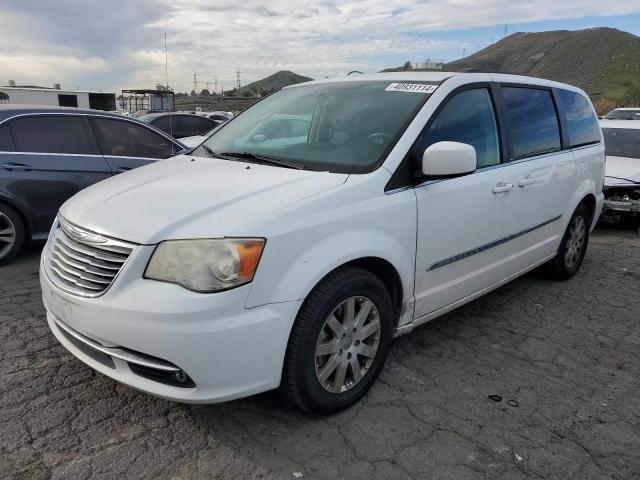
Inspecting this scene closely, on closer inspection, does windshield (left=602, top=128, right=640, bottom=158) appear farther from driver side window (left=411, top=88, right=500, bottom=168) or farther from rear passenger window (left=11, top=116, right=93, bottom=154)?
rear passenger window (left=11, top=116, right=93, bottom=154)

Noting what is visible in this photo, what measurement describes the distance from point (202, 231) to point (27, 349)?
1882 millimetres

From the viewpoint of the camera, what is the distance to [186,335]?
2.26 metres

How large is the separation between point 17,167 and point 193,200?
3425 mm

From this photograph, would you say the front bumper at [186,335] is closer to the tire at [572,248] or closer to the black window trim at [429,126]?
the black window trim at [429,126]

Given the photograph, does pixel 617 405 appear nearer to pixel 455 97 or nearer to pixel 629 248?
pixel 455 97

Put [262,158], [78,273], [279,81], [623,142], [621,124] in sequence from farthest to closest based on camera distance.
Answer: [279,81] → [621,124] → [623,142] → [262,158] → [78,273]

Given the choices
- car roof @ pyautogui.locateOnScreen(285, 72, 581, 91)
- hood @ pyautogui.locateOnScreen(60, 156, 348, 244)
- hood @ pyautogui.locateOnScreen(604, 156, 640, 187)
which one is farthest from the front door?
hood @ pyautogui.locateOnScreen(604, 156, 640, 187)

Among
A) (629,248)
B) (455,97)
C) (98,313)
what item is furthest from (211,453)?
(629,248)

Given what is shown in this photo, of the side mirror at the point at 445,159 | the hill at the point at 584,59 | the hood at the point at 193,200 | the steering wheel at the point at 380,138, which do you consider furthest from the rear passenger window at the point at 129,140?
the hill at the point at 584,59

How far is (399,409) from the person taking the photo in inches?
115

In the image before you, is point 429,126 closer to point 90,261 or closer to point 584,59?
point 90,261

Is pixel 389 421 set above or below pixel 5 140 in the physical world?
below

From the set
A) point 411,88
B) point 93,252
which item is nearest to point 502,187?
point 411,88

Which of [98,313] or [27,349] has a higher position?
[98,313]
